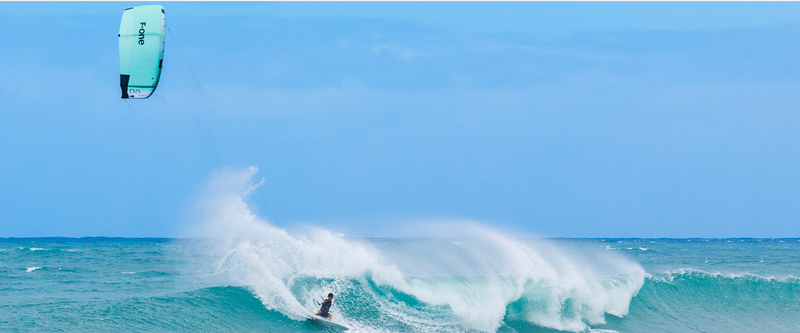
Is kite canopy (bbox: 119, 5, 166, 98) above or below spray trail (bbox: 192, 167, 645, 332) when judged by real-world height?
above

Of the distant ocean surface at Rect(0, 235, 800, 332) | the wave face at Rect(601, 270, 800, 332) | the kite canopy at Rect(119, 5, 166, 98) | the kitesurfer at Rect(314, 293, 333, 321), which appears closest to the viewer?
the kite canopy at Rect(119, 5, 166, 98)

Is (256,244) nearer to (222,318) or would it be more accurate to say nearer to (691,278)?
(222,318)

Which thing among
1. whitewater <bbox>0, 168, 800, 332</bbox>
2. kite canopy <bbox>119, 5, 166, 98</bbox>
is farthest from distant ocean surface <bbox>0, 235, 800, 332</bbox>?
kite canopy <bbox>119, 5, 166, 98</bbox>

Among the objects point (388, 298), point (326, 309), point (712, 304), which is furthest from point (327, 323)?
point (712, 304)

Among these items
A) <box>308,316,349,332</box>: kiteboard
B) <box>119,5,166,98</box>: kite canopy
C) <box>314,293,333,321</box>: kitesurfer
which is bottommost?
<box>308,316,349,332</box>: kiteboard

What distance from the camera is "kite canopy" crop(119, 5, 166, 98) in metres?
10.8

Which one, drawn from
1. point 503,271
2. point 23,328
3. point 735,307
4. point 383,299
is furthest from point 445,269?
point 23,328

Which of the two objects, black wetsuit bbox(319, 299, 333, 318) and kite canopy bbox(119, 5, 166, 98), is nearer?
kite canopy bbox(119, 5, 166, 98)

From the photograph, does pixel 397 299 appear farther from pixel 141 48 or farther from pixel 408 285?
pixel 141 48

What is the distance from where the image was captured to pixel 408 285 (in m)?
14.8

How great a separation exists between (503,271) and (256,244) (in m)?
6.47

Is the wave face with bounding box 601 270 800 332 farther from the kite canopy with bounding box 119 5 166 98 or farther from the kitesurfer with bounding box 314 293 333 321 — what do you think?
the kite canopy with bounding box 119 5 166 98

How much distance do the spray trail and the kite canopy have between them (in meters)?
4.62

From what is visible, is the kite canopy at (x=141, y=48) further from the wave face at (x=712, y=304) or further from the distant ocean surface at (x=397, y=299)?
the wave face at (x=712, y=304)
